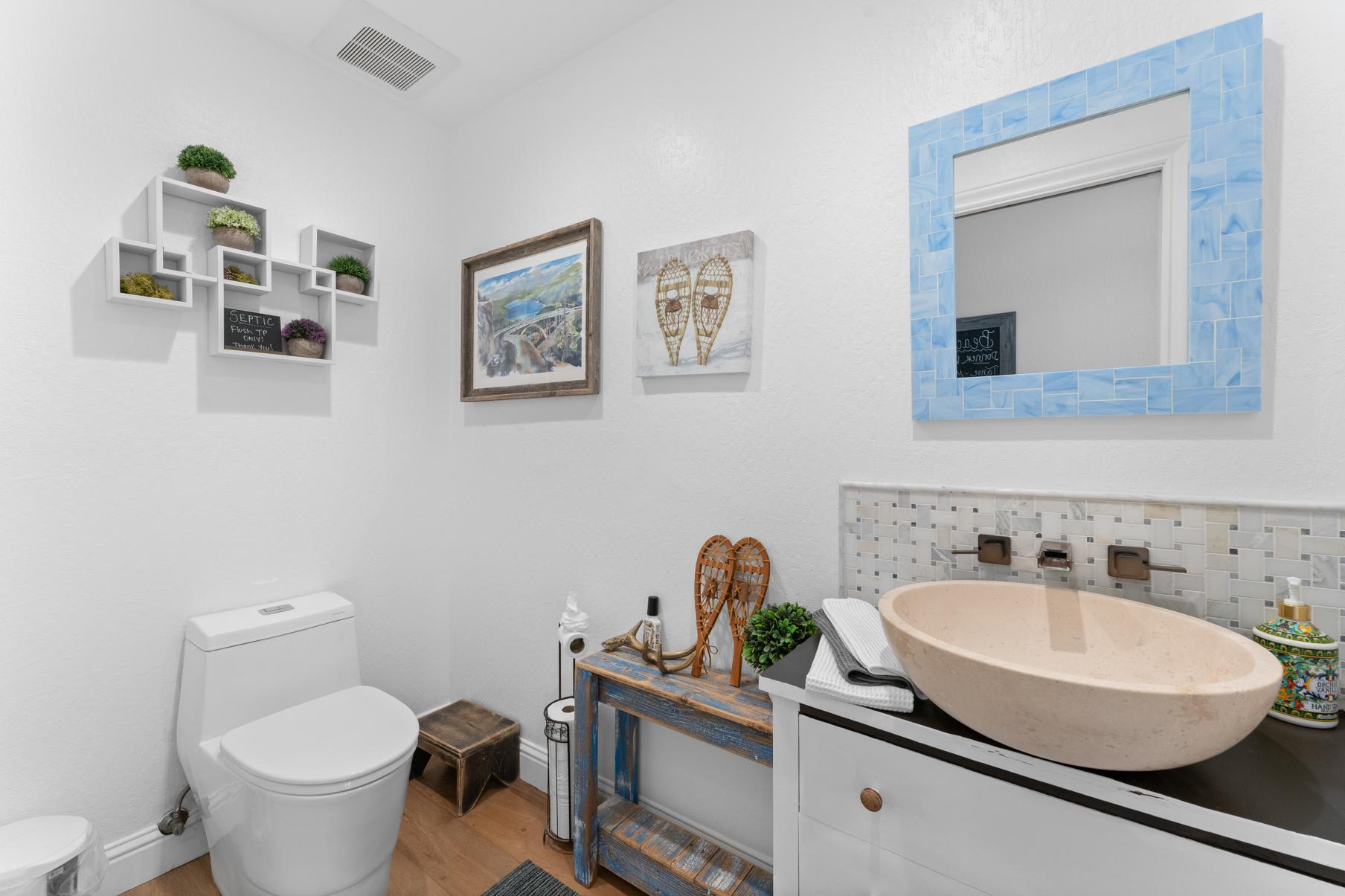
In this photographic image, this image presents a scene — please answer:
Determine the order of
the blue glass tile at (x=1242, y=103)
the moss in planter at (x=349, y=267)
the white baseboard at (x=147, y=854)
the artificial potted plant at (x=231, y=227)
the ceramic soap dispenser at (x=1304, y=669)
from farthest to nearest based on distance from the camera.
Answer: the moss in planter at (x=349, y=267) < the artificial potted plant at (x=231, y=227) < the white baseboard at (x=147, y=854) < the blue glass tile at (x=1242, y=103) < the ceramic soap dispenser at (x=1304, y=669)

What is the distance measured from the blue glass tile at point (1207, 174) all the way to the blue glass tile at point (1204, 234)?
42 millimetres

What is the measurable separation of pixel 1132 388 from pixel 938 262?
17.5 inches

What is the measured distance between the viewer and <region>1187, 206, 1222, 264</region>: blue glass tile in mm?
1030

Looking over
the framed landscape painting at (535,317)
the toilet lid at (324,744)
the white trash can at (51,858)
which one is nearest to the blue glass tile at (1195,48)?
the framed landscape painting at (535,317)

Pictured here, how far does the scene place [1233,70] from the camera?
1.01m

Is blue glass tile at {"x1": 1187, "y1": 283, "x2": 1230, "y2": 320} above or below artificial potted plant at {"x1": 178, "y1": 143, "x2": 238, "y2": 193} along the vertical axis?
below

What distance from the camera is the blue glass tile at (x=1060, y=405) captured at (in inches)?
45.2

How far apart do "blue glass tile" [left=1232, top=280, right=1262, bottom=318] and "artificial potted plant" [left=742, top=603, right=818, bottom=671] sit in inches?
37.5

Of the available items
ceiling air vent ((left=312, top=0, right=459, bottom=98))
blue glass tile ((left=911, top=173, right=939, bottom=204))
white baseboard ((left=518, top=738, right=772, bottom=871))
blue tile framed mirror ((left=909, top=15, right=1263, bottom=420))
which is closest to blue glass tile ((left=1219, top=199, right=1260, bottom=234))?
blue tile framed mirror ((left=909, top=15, right=1263, bottom=420))

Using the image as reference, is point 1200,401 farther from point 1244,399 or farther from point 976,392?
point 976,392

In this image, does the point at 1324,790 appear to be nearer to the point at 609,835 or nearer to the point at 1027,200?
the point at 1027,200

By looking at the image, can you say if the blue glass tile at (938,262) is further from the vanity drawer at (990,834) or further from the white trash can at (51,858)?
the white trash can at (51,858)

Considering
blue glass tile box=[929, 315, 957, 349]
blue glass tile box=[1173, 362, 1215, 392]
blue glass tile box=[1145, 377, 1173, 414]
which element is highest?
blue glass tile box=[929, 315, 957, 349]

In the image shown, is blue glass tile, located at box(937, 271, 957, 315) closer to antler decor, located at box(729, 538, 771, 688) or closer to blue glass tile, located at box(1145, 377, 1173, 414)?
blue glass tile, located at box(1145, 377, 1173, 414)
